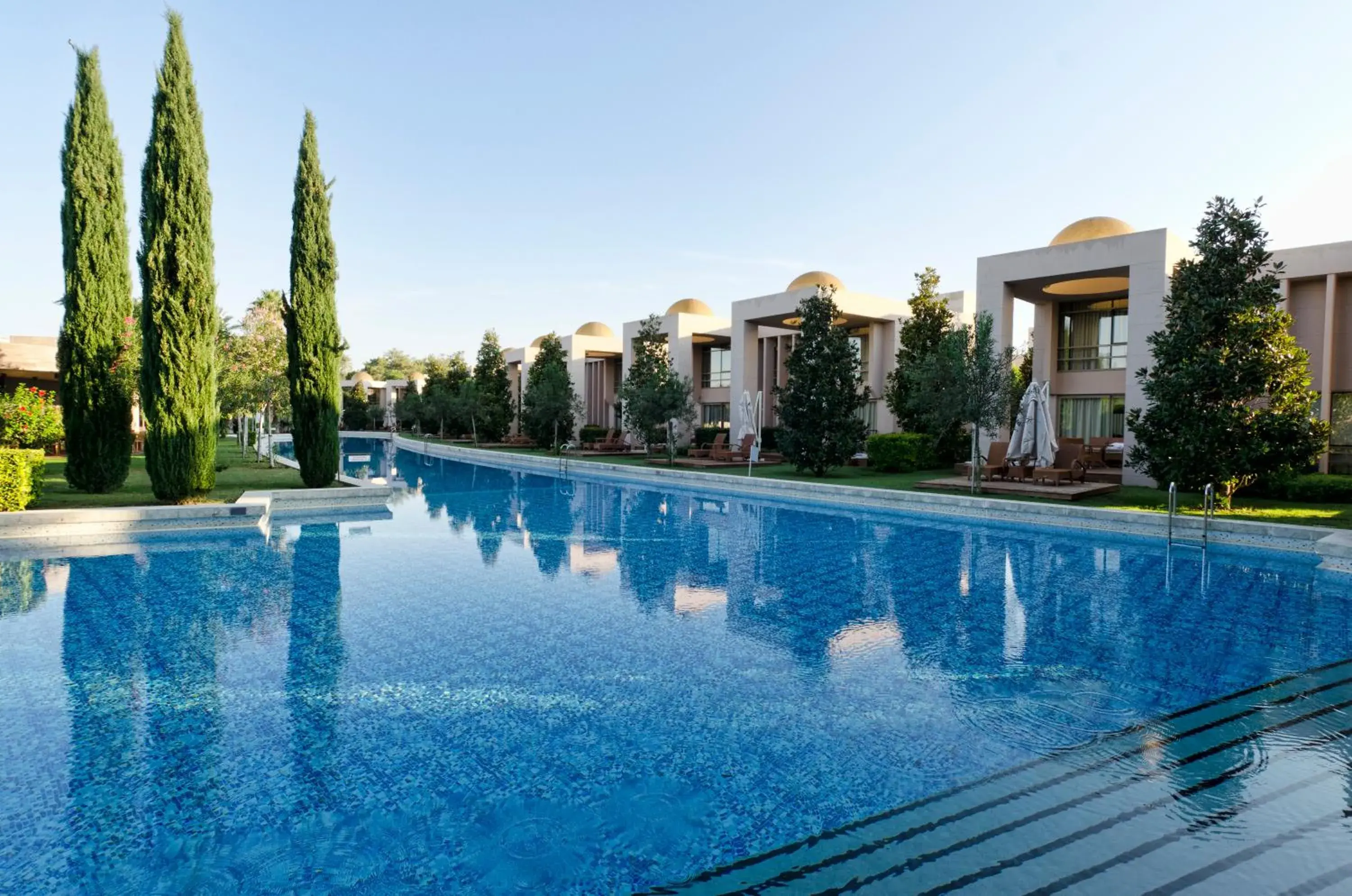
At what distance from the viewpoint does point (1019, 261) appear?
67.4 ft

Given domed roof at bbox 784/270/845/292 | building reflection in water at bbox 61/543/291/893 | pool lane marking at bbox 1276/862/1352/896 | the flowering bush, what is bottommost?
building reflection in water at bbox 61/543/291/893

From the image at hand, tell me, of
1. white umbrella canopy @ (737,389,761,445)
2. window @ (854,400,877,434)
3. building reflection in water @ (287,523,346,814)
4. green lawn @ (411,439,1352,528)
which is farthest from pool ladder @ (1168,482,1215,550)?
window @ (854,400,877,434)

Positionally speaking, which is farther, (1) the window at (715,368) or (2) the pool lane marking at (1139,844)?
(1) the window at (715,368)

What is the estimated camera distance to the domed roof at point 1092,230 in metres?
20.1

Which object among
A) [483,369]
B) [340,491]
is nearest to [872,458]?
[340,491]

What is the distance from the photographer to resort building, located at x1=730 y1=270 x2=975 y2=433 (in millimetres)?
27156

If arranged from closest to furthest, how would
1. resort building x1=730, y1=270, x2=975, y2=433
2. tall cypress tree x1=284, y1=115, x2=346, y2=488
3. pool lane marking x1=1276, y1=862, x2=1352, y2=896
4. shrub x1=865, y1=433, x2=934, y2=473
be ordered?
pool lane marking x1=1276, y1=862, x2=1352, y2=896
tall cypress tree x1=284, y1=115, x2=346, y2=488
shrub x1=865, y1=433, x2=934, y2=473
resort building x1=730, y1=270, x2=975, y2=433

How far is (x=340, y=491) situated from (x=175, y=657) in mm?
11003

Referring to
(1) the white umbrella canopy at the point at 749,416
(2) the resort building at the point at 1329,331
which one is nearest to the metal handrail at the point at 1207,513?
(2) the resort building at the point at 1329,331

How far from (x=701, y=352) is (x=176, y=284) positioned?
1005 inches

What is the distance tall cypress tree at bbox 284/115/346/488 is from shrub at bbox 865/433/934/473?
601 inches

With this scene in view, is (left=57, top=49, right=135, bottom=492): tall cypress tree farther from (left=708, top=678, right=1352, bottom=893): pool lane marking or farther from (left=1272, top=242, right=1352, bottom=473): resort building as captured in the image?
(left=1272, top=242, right=1352, bottom=473): resort building

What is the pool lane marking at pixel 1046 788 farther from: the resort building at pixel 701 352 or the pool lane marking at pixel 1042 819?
the resort building at pixel 701 352

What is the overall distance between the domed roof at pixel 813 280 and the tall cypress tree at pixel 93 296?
2112cm
